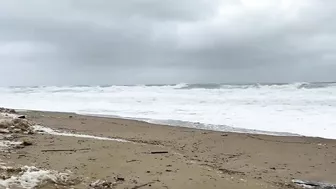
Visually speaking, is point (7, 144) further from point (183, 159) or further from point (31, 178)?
point (183, 159)

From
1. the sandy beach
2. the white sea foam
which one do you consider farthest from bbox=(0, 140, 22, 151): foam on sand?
the white sea foam

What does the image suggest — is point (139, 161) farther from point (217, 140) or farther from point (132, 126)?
point (132, 126)

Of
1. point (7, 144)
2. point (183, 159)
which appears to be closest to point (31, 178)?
point (7, 144)

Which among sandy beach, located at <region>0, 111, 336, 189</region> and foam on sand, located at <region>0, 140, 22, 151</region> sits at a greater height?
foam on sand, located at <region>0, 140, 22, 151</region>

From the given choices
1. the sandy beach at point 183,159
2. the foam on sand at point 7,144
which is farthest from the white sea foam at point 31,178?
the foam on sand at point 7,144

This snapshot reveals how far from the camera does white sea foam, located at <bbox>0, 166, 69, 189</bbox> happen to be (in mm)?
4506

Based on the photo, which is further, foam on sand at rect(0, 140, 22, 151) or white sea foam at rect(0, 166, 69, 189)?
foam on sand at rect(0, 140, 22, 151)

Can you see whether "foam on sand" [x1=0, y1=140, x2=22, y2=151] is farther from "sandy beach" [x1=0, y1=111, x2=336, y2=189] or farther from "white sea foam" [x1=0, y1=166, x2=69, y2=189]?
"white sea foam" [x1=0, y1=166, x2=69, y2=189]

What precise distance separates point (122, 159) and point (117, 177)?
4.39ft

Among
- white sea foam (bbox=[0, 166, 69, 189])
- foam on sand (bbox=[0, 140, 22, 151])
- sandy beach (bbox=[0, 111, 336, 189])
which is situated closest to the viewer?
white sea foam (bbox=[0, 166, 69, 189])

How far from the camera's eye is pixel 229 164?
24.0 ft

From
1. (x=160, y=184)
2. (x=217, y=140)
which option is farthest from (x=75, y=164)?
(x=217, y=140)

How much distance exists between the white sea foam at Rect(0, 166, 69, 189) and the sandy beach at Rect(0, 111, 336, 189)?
13cm

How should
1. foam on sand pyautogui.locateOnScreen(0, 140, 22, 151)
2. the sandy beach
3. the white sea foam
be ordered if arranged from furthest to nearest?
foam on sand pyautogui.locateOnScreen(0, 140, 22, 151)
the sandy beach
the white sea foam
